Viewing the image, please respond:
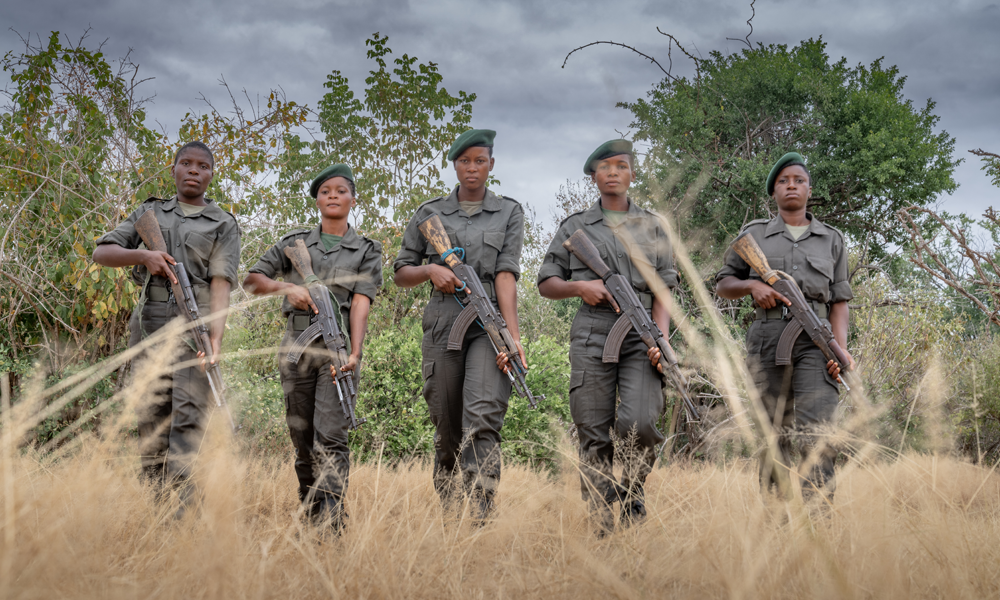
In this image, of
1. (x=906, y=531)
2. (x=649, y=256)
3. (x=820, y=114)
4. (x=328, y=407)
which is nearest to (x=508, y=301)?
(x=649, y=256)

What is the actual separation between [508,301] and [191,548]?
1.96 metres

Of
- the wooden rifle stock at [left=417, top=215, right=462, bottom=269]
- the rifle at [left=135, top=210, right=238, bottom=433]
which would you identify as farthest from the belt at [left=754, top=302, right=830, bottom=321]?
the rifle at [left=135, top=210, right=238, bottom=433]

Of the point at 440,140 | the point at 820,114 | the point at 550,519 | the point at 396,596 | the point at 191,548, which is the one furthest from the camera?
the point at 820,114

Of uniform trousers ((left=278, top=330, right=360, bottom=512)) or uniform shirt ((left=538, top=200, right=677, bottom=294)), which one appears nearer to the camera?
uniform trousers ((left=278, top=330, right=360, bottom=512))

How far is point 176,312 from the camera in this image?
11.6ft

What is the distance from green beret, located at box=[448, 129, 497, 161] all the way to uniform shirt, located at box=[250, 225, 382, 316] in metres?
0.74

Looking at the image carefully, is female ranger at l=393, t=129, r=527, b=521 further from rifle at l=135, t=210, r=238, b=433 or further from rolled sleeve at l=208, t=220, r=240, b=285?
rifle at l=135, t=210, r=238, b=433

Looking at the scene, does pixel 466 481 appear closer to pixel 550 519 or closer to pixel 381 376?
pixel 550 519

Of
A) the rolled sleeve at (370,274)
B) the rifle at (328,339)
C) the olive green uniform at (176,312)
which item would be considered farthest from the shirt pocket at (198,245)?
the rolled sleeve at (370,274)

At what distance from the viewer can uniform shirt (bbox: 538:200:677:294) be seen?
3723mm

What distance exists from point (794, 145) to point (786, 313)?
28.6ft

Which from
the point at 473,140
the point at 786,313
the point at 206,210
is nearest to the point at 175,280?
the point at 206,210

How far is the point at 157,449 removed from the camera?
3.60 m

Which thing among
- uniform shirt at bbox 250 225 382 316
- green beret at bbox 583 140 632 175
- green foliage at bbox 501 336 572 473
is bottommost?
green foliage at bbox 501 336 572 473
